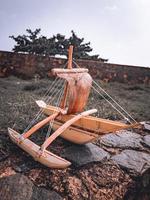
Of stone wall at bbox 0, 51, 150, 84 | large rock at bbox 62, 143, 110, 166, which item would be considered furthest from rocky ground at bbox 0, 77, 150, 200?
stone wall at bbox 0, 51, 150, 84

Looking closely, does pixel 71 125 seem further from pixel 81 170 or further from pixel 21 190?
pixel 21 190

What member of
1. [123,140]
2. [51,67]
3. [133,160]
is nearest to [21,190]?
[133,160]

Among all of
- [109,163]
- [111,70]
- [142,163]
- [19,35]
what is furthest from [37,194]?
[19,35]

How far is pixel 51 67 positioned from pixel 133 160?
906cm

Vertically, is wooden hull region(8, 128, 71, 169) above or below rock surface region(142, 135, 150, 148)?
above

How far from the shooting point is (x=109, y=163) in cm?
470

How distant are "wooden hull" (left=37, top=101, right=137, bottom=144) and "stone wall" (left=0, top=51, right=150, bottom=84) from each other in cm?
812

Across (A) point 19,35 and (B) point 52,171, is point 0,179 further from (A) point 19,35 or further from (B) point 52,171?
(A) point 19,35

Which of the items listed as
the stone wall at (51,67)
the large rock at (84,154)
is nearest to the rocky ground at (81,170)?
the large rock at (84,154)

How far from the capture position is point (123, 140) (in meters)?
5.86

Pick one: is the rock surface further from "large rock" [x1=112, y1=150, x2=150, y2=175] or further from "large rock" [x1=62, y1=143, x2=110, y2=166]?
"large rock" [x1=62, y1=143, x2=110, y2=166]

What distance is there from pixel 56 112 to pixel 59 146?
0.71 metres

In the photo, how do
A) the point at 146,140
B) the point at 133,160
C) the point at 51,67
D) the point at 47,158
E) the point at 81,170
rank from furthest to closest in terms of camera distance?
1. the point at 51,67
2. the point at 146,140
3. the point at 133,160
4. the point at 81,170
5. the point at 47,158

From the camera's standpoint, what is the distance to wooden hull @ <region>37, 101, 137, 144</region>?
411cm
